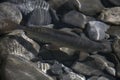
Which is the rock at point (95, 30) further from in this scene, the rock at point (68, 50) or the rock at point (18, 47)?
the rock at point (18, 47)

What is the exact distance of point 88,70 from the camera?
5.88m

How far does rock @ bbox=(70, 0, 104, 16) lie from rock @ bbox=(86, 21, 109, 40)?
43cm

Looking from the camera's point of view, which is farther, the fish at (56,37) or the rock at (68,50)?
the rock at (68,50)

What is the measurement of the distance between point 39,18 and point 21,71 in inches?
66.8

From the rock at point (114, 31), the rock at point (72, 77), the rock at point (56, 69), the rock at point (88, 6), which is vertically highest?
the rock at point (88, 6)

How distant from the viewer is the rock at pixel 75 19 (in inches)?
261

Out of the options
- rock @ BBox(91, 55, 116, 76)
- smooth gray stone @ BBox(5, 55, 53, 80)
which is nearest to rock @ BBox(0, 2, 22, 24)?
smooth gray stone @ BBox(5, 55, 53, 80)

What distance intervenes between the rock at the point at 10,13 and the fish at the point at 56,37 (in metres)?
0.34

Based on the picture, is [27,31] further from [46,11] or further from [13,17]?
[46,11]

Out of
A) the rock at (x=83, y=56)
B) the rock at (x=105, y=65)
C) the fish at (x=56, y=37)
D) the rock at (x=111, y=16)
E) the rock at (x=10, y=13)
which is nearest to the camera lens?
the fish at (x=56, y=37)

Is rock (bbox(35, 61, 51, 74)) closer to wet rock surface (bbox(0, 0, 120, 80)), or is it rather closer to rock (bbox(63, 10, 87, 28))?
wet rock surface (bbox(0, 0, 120, 80))

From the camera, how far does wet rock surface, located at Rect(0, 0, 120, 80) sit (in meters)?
5.61

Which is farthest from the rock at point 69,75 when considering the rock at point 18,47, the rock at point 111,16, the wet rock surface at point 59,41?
the rock at point 111,16

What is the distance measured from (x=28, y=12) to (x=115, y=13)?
1812mm
